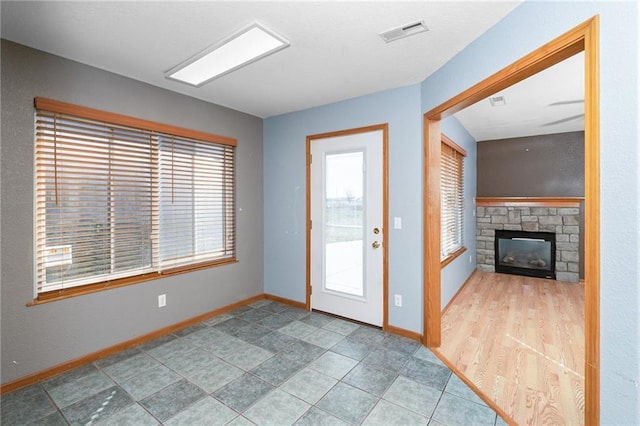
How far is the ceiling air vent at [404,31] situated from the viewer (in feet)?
6.34

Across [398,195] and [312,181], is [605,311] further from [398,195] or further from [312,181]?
[312,181]

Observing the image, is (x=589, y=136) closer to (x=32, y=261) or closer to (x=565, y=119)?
(x=32, y=261)

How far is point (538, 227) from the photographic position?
17.5 feet

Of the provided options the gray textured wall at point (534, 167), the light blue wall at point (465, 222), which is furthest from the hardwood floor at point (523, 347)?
the gray textured wall at point (534, 167)

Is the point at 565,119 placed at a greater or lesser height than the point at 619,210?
greater

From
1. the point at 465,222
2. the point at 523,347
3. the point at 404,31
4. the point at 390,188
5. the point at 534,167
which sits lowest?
the point at 523,347

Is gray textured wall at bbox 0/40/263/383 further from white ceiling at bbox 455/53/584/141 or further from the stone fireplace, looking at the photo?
the stone fireplace

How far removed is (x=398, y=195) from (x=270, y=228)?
185 centimetres

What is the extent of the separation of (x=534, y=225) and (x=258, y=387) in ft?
17.9

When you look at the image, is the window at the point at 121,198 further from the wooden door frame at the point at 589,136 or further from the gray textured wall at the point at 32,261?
the wooden door frame at the point at 589,136

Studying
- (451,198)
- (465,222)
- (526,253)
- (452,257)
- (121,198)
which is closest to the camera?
(121,198)

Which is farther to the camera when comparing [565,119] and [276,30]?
[565,119]

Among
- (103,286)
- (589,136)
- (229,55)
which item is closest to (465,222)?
(589,136)

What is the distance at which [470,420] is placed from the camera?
1813mm
